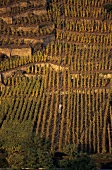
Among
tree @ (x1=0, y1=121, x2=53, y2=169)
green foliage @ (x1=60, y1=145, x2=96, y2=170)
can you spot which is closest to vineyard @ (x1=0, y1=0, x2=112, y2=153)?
tree @ (x1=0, y1=121, x2=53, y2=169)

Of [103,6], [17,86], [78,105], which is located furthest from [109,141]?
[103,6]

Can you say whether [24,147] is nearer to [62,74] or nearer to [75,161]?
[75,161]

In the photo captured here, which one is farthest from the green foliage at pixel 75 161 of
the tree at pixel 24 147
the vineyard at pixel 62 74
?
the vineyard at pixel 62 74

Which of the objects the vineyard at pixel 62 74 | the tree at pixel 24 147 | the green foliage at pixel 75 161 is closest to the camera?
the green foliage at pixel 75 161

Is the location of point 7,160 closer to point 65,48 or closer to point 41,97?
point 41,97

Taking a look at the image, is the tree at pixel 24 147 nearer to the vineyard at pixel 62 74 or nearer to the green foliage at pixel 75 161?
the green foliage at pixel 75 161

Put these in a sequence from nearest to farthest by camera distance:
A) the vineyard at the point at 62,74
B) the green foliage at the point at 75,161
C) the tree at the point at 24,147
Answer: the green foliage at the point at 75,161 → the tree at the point at 24,147 → the vineyard at the point at 62,74

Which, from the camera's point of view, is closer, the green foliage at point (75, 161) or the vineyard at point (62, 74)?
the green foliage at point (75, 161)

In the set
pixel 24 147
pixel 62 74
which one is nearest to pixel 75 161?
pixel 24 147

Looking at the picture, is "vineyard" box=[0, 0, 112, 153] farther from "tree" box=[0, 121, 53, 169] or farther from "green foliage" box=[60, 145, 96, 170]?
"green foliage" box=[60, 145, 96, 170]
